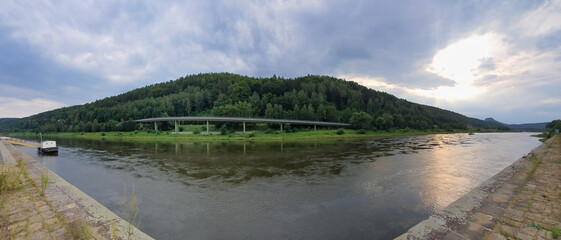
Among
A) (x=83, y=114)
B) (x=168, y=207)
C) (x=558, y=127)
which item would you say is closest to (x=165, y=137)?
(x=168, y=207)

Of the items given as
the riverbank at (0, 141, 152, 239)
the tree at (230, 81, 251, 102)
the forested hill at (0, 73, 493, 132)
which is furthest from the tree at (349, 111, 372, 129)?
the riverbank at (0, 141, 152, 239)

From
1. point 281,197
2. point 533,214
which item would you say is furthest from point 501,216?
point 281,197

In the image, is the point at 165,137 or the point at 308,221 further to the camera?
the point at 165,137

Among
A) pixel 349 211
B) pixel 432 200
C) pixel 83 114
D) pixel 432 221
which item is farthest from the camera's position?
pixel 83 114

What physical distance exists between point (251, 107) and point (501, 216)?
105m

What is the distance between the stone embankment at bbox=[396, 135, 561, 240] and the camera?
5961 millimetres

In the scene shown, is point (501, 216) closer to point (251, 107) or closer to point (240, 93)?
point (251, 107)

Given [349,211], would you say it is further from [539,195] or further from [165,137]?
[165,137]

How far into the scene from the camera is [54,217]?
23.4ft

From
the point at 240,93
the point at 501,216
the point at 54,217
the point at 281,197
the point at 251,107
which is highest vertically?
the point at 240,93

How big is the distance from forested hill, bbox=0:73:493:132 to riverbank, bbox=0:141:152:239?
273ft

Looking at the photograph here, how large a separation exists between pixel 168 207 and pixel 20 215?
467 cm

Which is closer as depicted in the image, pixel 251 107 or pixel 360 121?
pixel 360 121

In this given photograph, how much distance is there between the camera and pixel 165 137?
65.8m
